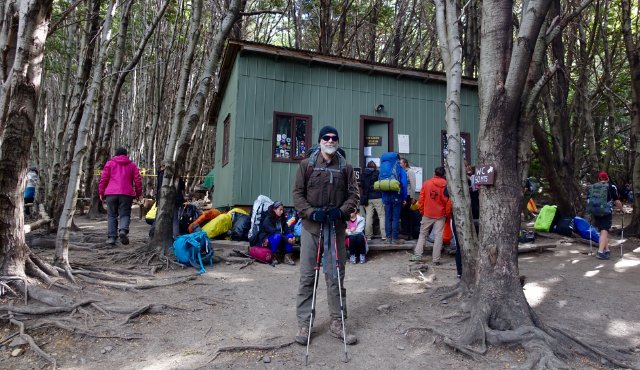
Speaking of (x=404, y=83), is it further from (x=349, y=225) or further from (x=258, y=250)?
(x=258, y=250)

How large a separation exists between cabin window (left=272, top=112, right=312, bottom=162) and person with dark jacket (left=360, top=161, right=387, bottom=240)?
2.07 metres

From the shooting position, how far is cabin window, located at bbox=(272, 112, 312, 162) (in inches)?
433

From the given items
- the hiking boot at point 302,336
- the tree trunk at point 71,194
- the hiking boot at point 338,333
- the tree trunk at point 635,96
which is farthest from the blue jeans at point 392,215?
the tree trunk at point 635,96

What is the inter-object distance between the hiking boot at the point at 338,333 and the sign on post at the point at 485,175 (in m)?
2.05

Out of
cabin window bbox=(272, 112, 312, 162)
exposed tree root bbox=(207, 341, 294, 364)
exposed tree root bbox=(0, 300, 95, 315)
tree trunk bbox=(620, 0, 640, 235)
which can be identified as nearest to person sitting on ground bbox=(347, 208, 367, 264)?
cabin window bbox=(272, 112, 312, 162)

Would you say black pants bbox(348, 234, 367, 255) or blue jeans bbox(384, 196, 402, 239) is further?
blue jeans bbox(384, 196, 402, 239)

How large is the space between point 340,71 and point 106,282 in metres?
8.40

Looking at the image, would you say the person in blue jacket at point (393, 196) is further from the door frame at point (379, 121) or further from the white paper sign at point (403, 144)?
the white paper sign at point (403, 144)

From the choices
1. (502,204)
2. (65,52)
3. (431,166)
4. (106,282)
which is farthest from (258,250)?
(65,52)

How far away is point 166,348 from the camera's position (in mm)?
4086

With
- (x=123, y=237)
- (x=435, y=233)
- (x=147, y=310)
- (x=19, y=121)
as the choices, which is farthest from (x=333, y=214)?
(x=123, y=237)

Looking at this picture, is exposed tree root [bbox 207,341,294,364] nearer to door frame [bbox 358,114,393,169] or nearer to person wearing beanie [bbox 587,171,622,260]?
person wearing beanie [bbox 587,171,622,260]

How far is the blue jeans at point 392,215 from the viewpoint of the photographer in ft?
29.7

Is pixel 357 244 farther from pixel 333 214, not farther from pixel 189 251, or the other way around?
pixel 333 214
